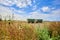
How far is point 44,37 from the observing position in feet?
13.2

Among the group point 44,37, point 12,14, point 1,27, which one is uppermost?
point 12,14

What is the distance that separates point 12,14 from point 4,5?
261 mm

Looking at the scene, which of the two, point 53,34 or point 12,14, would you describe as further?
point 53,34

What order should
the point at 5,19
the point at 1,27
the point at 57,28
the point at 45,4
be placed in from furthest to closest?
the point at 57,28 < the point at 45,4 < the point at 5,19 < the point at 1,27

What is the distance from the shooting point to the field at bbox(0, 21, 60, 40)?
3.39 m

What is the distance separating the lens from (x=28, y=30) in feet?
12.4

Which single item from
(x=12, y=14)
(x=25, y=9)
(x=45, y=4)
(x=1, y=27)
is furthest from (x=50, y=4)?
(x=1, y=27)

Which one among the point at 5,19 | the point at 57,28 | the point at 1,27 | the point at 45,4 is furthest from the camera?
the point at 57,28

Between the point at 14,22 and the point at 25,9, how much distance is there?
1.27ft

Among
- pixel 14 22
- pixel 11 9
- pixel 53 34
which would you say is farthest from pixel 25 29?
pixel 53 34

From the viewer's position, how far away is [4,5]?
364cm

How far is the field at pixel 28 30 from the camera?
3.39 metres

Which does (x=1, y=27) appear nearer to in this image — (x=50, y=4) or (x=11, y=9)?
(x=11, y=9)

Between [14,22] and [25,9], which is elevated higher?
[25,9]
